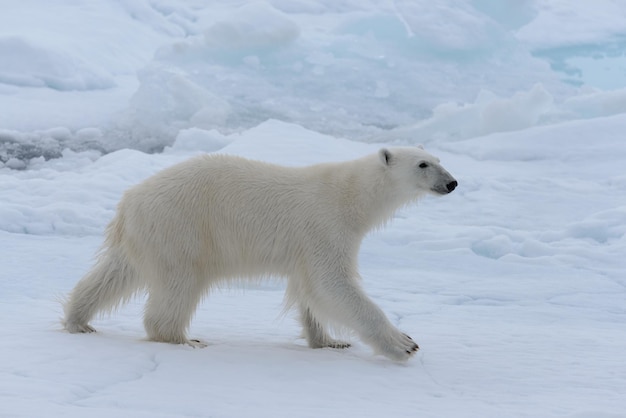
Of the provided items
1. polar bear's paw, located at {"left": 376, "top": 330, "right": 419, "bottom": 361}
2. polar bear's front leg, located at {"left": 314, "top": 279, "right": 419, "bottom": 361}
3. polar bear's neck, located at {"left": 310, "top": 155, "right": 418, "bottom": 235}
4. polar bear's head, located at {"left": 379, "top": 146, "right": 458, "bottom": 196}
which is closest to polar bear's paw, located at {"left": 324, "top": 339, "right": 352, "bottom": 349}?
polar bear's front leg, located at {"left": 314, "top": 279, "right": 419, "bottom": 361}

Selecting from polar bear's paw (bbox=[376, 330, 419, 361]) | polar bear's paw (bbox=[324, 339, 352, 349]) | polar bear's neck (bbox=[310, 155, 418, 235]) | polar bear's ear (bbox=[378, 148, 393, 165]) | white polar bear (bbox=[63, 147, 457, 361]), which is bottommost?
polar bear's paw (bbox=[324, 339, 352, 349])

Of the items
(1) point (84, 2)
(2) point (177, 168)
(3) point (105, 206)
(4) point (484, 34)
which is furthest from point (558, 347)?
(1) point (84, 2)

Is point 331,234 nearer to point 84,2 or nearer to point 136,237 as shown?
point 136,237

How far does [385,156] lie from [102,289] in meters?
1.45

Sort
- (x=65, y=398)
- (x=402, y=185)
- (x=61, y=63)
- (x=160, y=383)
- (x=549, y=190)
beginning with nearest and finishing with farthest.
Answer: (x=65, y=398), (x=160, y=383), (x=402, y=185), (x=549, y=190), (x=61, y=63)

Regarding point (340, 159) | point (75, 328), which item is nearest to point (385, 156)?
point (75, 328)

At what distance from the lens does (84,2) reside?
1612cm

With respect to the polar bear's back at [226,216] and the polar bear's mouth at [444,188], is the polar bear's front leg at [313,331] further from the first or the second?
the polar bear's mouth at [444,188]

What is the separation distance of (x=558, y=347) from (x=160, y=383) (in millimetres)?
2089

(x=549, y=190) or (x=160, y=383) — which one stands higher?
(x=549, y=190)

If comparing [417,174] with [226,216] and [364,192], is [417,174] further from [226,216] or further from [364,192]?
[226,216]

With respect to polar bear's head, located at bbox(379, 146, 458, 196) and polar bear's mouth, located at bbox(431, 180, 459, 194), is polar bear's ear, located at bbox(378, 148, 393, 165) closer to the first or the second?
polar bear's head, located at bbox(379, 146, 458, 196)

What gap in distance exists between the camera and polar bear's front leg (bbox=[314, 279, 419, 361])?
11.7 feet

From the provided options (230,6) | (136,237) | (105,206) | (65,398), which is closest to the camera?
(65,398)
